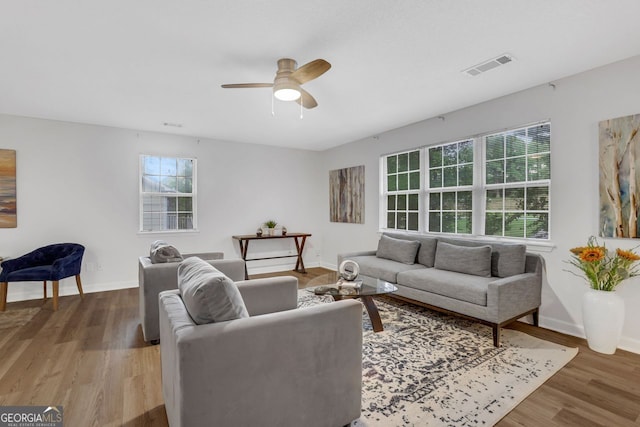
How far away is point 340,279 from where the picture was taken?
325 cm

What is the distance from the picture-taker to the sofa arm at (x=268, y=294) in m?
2.23

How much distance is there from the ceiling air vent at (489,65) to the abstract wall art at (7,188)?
558 centimetres

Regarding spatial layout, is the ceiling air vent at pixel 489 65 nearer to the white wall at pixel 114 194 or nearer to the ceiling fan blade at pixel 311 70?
the ceiling fan blade at pixel 311 70

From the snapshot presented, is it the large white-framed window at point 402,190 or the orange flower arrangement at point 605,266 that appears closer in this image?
the orange flower arrangement at point 605,266

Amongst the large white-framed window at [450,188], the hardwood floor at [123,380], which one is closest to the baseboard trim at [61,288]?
the hardwood floor at [123,380]

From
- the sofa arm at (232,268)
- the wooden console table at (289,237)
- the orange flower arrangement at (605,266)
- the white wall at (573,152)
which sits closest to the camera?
the orange flower arrangement at (605,266)

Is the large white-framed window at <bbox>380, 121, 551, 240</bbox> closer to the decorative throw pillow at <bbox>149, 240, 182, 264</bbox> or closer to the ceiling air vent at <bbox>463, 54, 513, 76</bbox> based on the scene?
the ceiling air vent at <bbox>463, 54, 513, 76</bbox>

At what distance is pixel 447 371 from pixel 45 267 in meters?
4.54

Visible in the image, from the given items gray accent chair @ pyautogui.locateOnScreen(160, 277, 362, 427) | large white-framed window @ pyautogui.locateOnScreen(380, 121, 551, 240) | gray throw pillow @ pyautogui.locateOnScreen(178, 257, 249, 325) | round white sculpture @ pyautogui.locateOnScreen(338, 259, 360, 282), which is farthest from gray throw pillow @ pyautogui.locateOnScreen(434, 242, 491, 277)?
gray throw pillow @ pyautogui.locateOnScreen(178, 257, 249, 325)

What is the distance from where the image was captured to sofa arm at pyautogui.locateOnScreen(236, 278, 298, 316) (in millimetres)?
2232

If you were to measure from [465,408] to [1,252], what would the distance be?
5594mm

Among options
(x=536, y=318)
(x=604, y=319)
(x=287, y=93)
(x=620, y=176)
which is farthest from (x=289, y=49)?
(x=536, y=318)

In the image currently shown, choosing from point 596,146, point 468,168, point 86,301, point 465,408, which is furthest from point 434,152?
point 86,301

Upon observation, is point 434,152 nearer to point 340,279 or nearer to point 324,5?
point 340,279
